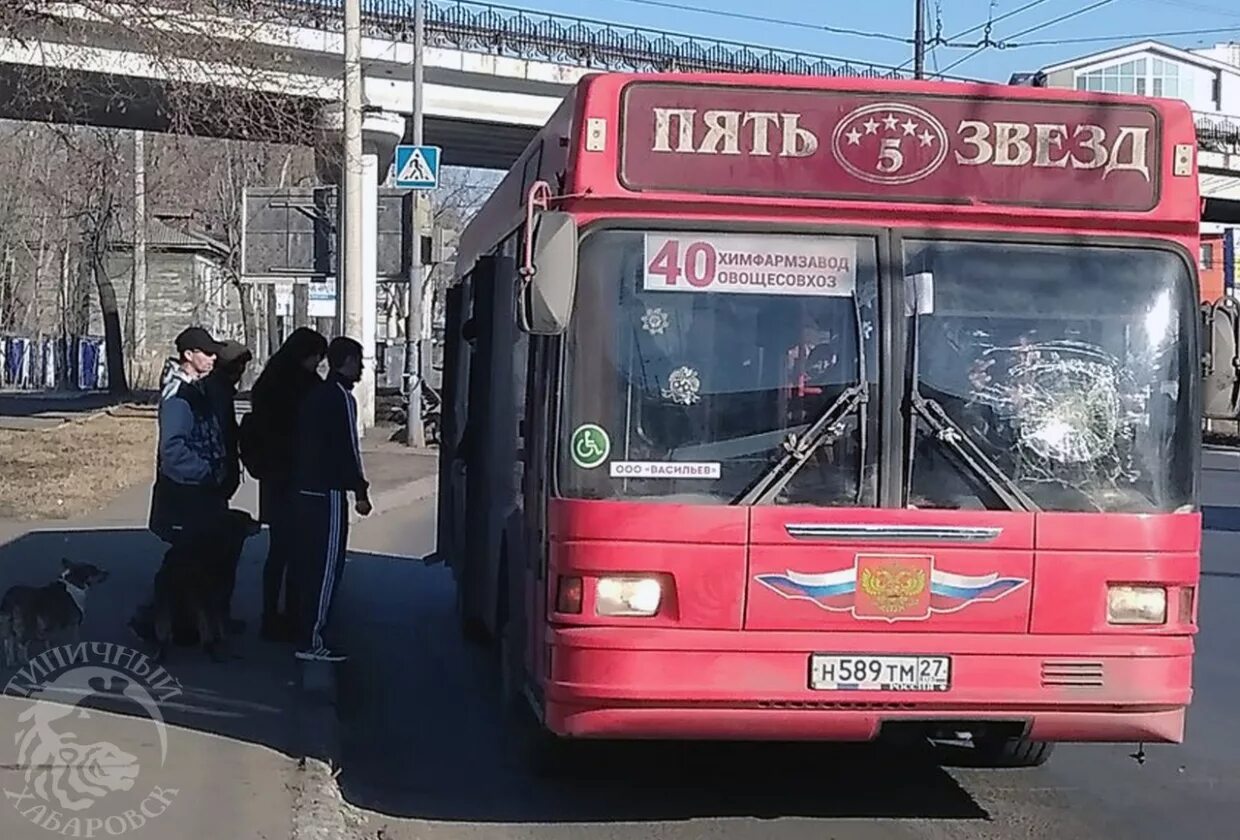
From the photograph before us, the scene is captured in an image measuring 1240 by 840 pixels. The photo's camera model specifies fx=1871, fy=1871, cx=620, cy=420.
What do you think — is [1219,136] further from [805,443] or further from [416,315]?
[805,443]

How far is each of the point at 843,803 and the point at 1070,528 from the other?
1605 mm

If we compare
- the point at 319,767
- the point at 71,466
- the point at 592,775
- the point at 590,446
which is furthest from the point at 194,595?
the point at 71,466

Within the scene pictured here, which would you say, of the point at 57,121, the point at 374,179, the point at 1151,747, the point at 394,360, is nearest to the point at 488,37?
the point at 374,179

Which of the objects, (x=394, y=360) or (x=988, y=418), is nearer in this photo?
(x=988, y=418)

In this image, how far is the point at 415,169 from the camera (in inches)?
1002

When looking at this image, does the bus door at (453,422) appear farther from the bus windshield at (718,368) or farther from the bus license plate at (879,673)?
the bus license plate at (879,673)

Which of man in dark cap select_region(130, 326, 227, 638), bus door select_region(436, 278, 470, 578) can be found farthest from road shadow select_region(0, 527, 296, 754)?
bus door select_region(436, 278, 470, 578)

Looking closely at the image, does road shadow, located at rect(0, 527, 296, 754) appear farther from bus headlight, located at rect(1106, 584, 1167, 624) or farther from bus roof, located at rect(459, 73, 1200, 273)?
bus headlight, located at rect(1106, 584, 1167, 624)

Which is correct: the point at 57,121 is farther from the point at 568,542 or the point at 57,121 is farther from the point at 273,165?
the point at 273,165

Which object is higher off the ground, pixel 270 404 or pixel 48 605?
pixel 270 404

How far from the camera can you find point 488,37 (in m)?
35.7

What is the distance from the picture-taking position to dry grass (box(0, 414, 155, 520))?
1867cm

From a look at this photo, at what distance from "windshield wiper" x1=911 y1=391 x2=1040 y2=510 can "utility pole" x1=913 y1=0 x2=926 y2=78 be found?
2970cm

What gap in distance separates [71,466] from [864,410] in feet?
62.5
